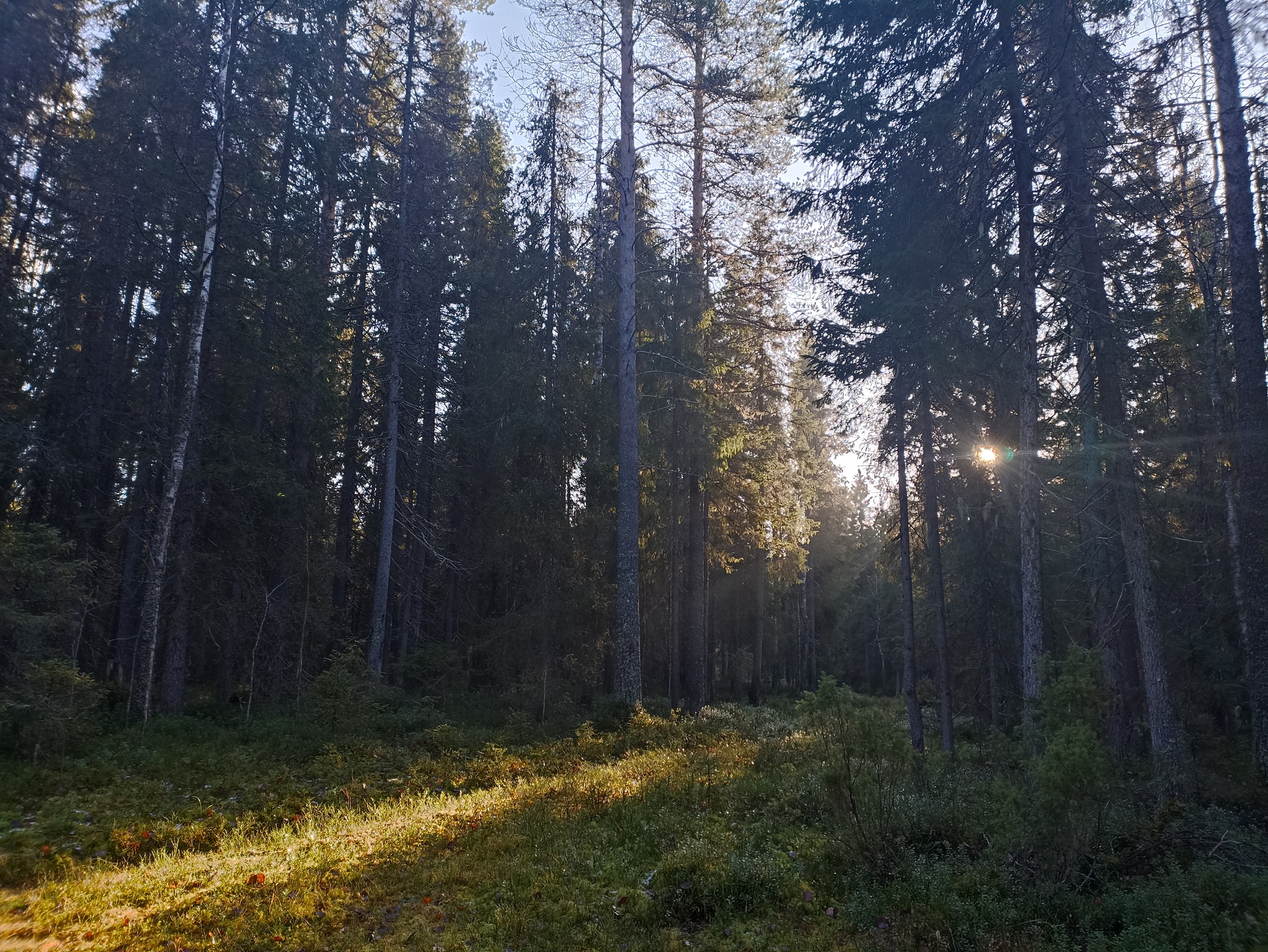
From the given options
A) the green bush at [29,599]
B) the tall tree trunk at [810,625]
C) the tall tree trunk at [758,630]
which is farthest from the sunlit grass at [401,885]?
the tall tree trunk at [810,625]

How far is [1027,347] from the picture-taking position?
11281mm

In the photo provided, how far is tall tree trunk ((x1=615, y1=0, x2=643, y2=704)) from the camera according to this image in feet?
50.1

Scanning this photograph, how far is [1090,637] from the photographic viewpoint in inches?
839

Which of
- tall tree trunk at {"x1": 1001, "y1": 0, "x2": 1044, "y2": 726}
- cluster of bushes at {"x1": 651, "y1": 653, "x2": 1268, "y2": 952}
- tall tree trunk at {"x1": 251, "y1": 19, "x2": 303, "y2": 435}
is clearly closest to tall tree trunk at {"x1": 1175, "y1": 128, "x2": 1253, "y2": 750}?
tall tree trunk at {"x1": 1001, "y1": 0, "x2": 1044, "y2": 726}

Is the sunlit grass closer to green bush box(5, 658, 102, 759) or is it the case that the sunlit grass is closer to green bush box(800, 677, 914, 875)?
green bush box(800, 677, 914, 875)

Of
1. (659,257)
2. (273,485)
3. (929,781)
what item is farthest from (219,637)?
(929,781)

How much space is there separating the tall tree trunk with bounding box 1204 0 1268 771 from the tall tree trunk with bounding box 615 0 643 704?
9911 mm

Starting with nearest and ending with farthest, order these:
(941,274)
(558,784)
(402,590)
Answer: (558,784), (941,274), (402,590)

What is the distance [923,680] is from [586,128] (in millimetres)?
31235

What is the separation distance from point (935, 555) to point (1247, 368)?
7001 millimetres

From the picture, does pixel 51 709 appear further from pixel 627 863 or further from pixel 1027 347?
pixel 1027 347

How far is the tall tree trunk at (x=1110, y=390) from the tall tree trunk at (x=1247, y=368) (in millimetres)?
1134

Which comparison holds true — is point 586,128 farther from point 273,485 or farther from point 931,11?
point 273,485

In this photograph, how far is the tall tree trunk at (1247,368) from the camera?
28.0ft
